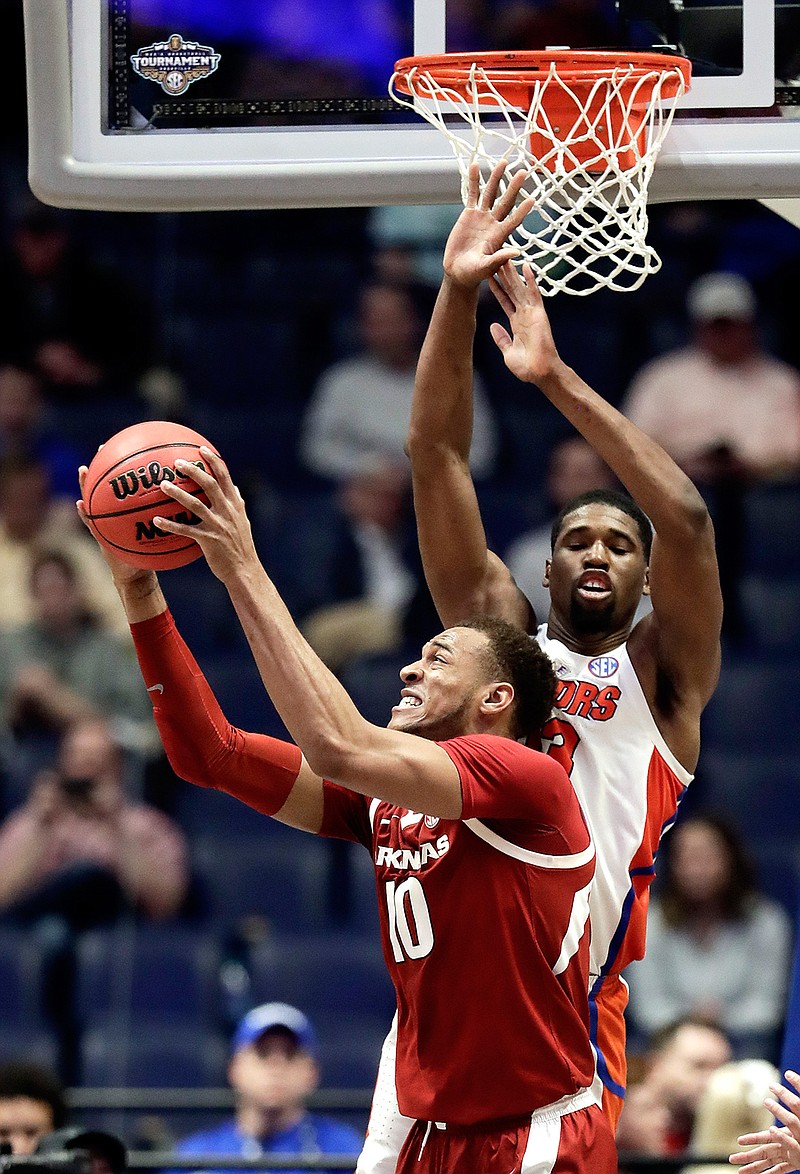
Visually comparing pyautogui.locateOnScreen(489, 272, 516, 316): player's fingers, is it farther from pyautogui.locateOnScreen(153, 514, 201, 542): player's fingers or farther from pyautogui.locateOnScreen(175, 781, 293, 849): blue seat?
pyautogui.locateOnScreen(175, 781, 293, 849): blue seat

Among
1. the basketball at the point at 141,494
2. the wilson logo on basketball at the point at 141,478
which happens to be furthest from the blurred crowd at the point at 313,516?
the wilson logo on basketball at the point at 141,478

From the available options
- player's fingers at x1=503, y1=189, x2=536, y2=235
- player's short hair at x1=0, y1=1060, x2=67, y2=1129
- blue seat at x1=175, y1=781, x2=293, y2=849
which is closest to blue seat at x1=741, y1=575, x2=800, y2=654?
blue seat at x1=175, y1=781, x2=293, y2=849

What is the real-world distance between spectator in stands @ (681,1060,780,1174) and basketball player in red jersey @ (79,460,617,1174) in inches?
92.1

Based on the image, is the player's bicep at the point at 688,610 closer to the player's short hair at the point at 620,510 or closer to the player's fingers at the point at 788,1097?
the player's short hair at the point at 620,510

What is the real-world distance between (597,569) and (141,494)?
1034 millimetres

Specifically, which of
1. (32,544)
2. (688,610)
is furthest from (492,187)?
(32,544)

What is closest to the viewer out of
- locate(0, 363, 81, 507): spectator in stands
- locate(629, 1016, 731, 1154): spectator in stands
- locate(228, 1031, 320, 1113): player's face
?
locate(629, 1016, 731, 1154): spectator in stands

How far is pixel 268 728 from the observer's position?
8023mm

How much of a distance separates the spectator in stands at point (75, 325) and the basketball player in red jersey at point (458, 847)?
17.4 feet

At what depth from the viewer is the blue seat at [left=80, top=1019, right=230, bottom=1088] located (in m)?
7.39

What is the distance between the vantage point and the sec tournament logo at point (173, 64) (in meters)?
4.30

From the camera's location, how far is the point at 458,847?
11.7ft

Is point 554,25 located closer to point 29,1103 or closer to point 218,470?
point 218,470

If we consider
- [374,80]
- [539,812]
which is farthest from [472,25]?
[539,812]
